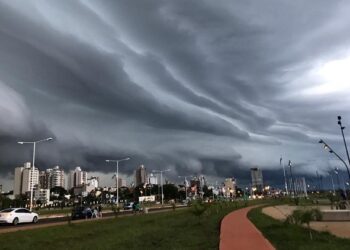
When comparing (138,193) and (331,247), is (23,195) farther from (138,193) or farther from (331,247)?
(331,247)

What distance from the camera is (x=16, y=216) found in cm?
3878

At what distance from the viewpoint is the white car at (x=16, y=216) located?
124 ft

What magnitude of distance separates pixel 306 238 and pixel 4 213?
27827 mm

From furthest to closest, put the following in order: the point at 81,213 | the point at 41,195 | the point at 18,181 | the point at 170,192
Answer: the point at 170,192 → the point at 18,181 → the point at 41,195 → the point at 81,213

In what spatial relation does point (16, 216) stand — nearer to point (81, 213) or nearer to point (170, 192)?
point (81, 213)

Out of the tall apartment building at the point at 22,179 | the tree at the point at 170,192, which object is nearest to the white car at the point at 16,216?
the tall apartment building at the point at 22,179

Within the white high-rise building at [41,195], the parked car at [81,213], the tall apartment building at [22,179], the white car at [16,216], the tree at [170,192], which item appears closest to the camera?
the white car at [16,216]

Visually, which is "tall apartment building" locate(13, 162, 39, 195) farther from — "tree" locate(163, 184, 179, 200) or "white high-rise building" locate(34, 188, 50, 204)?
"tree" locate(163, 184, 179, 200)

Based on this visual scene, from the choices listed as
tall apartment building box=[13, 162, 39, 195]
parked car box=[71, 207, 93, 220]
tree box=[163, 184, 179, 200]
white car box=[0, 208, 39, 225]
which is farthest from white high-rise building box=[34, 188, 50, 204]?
white car box=[0, 208, 39, 225]

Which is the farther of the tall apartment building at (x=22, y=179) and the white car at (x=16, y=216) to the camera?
the tall apartment building at (x=22, y=179)

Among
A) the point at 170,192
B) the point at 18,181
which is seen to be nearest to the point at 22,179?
the point at 18,181

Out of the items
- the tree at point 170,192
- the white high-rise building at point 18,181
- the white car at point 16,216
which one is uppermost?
the white high-rise building at point 18,181

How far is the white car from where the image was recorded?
37.9m

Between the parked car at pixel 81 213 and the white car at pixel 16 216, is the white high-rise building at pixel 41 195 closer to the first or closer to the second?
the parked car at pixel 81 213
